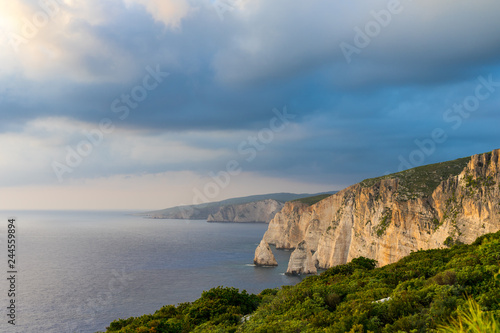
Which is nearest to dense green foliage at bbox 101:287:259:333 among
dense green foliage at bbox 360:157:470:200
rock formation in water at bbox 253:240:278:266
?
dense green foliage at bbox 360:157:470:200

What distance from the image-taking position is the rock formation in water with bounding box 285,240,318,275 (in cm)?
9345

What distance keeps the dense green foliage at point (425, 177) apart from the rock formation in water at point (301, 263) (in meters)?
32.9

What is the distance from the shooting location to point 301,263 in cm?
9419

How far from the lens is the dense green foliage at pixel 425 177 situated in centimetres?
7491

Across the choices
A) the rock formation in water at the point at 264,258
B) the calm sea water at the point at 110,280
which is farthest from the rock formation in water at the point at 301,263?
the rock formation in water at the point at 264,258

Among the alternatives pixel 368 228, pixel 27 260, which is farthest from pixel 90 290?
pixel 368 228

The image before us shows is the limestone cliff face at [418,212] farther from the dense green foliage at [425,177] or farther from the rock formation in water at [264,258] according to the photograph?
the rock formation in water at [264,258]

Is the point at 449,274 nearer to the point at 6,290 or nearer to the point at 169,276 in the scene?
the point at 169,276

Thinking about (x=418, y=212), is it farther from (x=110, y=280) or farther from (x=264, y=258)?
(x=110, y=280)

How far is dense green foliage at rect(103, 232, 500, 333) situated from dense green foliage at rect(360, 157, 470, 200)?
55.9 meters

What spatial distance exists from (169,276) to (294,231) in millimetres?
87073

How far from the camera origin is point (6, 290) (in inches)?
2886

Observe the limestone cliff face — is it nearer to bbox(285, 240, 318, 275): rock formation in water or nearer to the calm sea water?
bbox(285, 240, 318, 275): rock formation in water

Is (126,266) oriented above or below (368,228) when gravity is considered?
below
